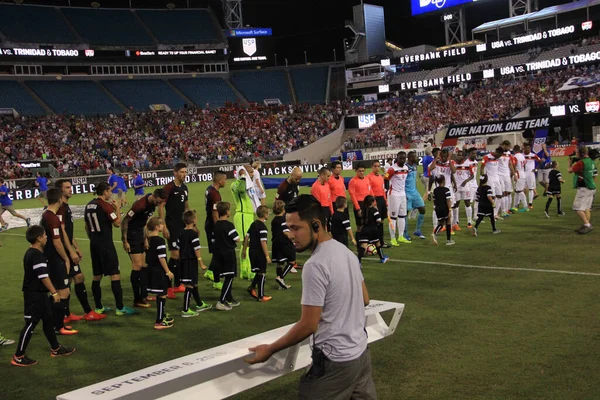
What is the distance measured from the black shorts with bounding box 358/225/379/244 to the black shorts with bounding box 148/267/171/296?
16.3ft

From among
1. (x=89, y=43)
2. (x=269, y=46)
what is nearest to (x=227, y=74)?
(x=269, y=46)

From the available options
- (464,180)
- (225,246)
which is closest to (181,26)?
(464,180)

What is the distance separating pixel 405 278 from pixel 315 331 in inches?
318

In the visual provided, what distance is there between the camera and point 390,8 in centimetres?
8731

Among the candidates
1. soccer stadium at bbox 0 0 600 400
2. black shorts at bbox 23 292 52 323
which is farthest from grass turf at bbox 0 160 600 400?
black shorts at bbox 23 292 52 323

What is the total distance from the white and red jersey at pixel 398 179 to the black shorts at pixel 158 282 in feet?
25.3

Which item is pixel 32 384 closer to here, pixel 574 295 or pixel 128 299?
pixel 128 299

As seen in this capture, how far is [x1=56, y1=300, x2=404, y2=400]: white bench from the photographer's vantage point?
4.78 meters

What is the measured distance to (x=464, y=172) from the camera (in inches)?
690

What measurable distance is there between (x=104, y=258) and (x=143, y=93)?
6405 centimetres

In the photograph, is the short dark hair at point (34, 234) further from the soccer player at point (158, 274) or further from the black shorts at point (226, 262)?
the black shorts at point (226, 262)

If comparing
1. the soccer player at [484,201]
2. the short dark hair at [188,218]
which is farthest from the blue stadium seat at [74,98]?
the short dark hair at [188,218]

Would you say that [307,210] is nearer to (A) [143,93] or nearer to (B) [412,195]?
(B) [412,195]

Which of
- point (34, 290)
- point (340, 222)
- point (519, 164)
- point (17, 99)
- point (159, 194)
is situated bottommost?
point (34, 290)
